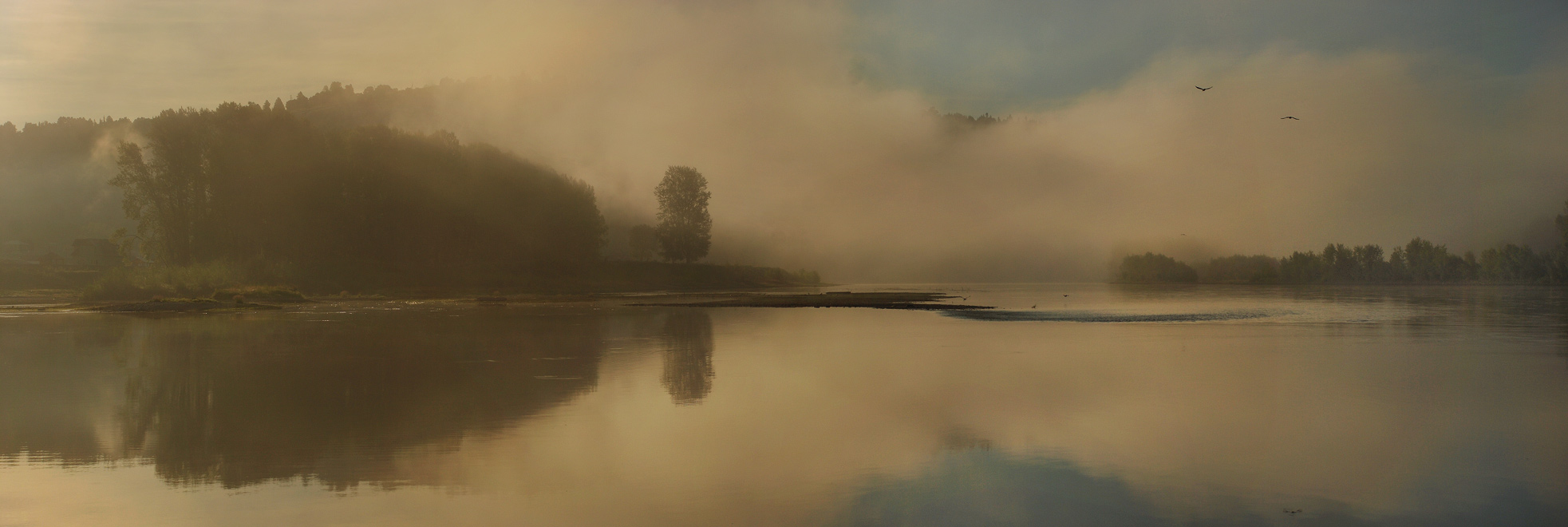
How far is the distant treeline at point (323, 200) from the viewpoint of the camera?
7400cm

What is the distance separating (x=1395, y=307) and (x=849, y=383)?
54.7 m

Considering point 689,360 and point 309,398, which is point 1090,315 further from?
point 309,398

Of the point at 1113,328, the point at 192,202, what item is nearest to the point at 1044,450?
the point at 1113,328

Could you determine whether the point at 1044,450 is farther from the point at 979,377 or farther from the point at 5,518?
the point at 5,518

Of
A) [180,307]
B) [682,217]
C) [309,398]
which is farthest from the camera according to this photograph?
[682,217]

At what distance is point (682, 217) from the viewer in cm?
10969

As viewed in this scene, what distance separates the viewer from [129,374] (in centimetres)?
1983

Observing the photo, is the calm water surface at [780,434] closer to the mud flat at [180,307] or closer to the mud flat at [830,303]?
the mud flat at [180,307]

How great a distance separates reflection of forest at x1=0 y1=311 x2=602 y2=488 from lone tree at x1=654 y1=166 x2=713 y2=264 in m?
77.4

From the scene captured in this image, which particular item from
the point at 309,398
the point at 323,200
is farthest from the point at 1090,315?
the point at 323,200

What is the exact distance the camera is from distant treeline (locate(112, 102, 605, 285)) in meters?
74.0

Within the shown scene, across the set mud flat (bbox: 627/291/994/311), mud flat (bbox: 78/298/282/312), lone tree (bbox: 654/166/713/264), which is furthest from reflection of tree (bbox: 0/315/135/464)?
lone tree (bbox: 654/166/713/264)

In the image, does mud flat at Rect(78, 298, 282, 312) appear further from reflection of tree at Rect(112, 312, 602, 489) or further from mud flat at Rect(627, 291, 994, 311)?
reflection of tree at Rect(112, 312, 602, 489)

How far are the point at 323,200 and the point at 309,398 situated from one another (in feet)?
231
